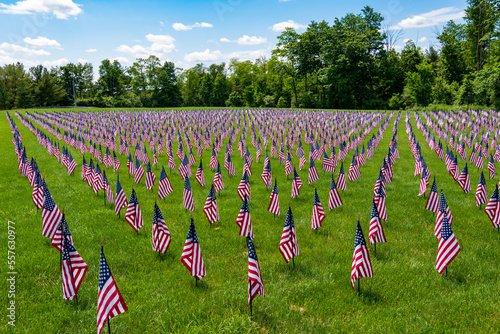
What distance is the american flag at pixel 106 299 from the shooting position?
15.4ft

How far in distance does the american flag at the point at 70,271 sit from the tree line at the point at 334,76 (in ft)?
154

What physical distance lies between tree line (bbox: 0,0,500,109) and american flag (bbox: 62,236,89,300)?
1842 inches

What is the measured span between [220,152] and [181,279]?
614 inches

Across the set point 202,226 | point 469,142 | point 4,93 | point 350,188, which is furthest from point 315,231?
point 4,93

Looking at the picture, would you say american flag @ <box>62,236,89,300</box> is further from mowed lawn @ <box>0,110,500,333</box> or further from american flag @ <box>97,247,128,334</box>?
american flag @ <box>97,247,128,334</box>

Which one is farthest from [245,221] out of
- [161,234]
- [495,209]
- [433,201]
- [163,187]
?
[495,209]

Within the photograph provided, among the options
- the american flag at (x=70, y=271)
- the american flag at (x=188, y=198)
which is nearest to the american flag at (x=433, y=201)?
the american flag at (x=188, y=198)

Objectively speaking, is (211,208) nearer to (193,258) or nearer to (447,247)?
(193,258)

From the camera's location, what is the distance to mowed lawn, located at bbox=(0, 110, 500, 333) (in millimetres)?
5285

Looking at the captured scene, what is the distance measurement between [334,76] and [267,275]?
6841 cm

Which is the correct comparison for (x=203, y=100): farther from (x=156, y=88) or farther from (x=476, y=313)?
(x=476, y=313)

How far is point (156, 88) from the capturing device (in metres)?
94.7

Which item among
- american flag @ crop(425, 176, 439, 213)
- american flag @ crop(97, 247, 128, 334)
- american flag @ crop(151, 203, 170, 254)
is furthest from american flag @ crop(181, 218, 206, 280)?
american flag @ crop(425, 176, 439, 213)

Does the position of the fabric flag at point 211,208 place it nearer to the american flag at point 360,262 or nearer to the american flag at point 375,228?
the american flag at point 375,228
